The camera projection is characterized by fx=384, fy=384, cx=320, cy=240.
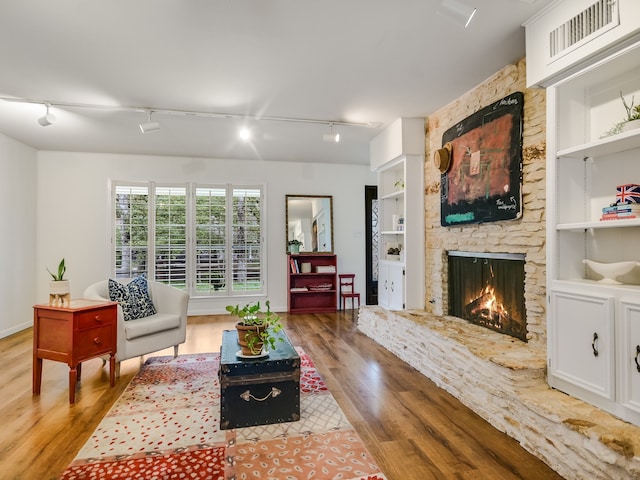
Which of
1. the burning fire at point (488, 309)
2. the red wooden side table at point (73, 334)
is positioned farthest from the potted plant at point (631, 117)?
the red wooden side table at point (73, 334)

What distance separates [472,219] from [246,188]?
4029 mm

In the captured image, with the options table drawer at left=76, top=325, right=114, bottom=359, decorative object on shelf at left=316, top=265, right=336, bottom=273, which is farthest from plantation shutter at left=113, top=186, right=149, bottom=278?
table drawer at left=76, top=325, right=114, bottom=359

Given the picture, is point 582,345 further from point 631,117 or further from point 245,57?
point 245,57

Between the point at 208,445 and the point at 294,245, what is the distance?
177 inches

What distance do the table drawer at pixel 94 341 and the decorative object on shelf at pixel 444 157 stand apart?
345cm

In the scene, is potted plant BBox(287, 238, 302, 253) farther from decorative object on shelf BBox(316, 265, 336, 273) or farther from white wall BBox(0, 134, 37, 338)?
white wall BBox(0, 134, 37, 338)

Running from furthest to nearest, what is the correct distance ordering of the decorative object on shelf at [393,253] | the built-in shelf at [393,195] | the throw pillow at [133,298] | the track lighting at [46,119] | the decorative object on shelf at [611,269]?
the decorative object on shelf at [393,253] < the built-in shelf at [393,195] < the track lighting at [46,119] < the throw pillow at [133,298] < the decorative object on shelf at [611,269]

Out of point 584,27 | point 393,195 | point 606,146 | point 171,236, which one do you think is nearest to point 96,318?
point 171,236

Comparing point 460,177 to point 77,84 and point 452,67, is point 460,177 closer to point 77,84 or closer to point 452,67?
point 452,67

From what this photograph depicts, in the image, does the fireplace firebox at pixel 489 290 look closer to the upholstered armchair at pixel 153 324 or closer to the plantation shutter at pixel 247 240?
the upholstered armchair at pixel 153 324

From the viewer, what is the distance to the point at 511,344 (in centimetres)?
296

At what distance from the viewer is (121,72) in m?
3.19

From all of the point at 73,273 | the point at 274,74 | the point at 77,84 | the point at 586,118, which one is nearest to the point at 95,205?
the point at 73,273

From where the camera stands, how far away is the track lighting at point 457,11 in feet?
6.46
